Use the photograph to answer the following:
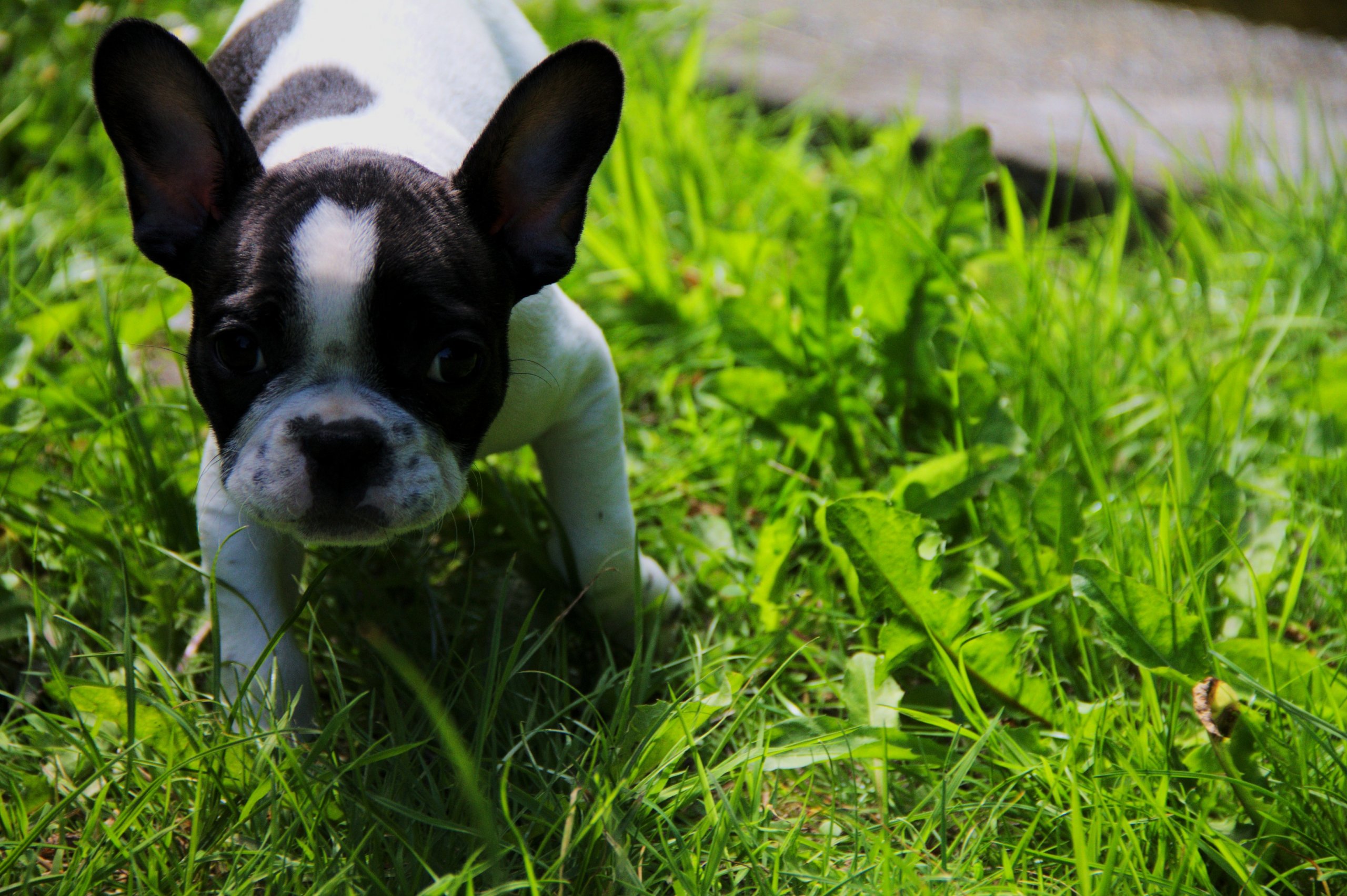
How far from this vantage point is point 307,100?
2.44 m

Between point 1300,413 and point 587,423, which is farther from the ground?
point 587,423

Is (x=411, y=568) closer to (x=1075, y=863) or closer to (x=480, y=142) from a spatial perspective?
(x=480, y=142)

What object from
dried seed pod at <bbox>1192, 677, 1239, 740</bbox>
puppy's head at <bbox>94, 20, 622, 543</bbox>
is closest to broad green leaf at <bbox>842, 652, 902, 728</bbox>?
dried seed pod at <bbox>1192, 677, 1239, 740</bbox>

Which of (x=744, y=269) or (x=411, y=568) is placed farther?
(x=744, y=269)

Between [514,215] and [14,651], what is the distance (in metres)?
1.42

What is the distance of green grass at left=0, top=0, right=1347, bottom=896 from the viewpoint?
6.35 ft

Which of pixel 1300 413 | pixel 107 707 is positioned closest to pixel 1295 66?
pixel 1300 413

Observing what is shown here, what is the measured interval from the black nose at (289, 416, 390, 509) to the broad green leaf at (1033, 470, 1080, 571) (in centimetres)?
142

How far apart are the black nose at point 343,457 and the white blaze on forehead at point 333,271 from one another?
150mm

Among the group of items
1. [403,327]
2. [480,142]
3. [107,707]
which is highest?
[480,142]

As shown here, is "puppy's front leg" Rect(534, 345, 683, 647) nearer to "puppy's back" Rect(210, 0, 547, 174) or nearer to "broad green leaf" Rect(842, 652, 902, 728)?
"broad green leaf" Rect(842, 652, 902, 728)

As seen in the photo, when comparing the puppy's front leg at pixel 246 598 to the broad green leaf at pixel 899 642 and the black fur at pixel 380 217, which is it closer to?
the black fur at pixel 380 217

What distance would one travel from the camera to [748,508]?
2979mm

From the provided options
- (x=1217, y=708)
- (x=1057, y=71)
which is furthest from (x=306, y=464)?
(x=1057, y=71)
